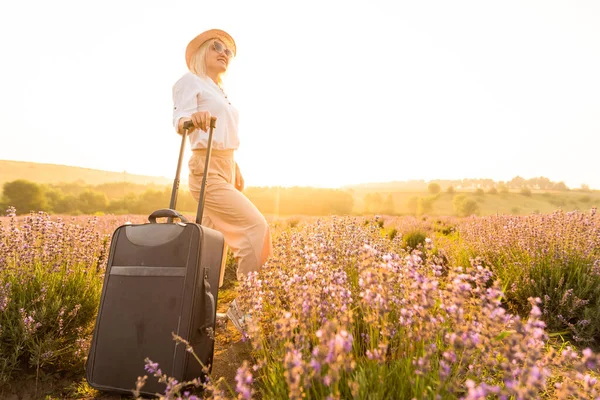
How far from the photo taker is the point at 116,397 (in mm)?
2664

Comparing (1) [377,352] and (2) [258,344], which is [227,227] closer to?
(2) [258,344]

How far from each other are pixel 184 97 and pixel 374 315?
2.71 meters

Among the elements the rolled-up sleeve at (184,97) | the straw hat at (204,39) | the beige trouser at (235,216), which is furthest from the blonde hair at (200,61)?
the beige trouser at (235,216)

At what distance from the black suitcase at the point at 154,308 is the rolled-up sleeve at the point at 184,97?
1.15m

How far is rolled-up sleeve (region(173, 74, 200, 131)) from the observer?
133 inches

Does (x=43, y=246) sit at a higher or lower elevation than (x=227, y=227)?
lower

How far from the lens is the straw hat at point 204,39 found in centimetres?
395

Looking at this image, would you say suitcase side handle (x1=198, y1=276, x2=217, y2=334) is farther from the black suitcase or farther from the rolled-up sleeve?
the rolled-up sleeve

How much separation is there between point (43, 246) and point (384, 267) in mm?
3421

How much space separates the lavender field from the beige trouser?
23cm

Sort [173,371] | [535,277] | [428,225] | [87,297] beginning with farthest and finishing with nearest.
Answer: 1. [428,225]
2. [535,277]
3. [87,297]
4. [173,371]

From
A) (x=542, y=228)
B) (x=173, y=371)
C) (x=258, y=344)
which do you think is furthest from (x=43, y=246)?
(x=542, y=228)

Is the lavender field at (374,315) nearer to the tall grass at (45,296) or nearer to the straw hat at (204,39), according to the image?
the tall grass at (45,296)

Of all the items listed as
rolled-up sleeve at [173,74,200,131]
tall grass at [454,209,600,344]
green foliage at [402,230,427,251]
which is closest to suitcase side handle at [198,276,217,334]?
rolled-up sleeve at [173,74,200,131]
